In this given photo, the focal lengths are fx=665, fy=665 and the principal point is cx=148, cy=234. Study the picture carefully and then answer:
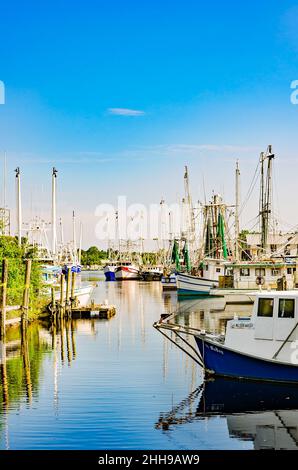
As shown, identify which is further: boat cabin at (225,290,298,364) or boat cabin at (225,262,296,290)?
boat cabin at (225,262,296,290)

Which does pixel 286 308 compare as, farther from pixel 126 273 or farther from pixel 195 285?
pixel 126 273

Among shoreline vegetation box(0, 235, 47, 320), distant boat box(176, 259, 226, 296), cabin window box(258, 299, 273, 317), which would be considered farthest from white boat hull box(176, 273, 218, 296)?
cabin window box(258, 299, 273, 317)

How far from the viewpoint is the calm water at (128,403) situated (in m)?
20.8

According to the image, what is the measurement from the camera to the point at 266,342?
26.9m

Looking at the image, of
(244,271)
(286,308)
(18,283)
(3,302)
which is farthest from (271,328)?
(244,271)

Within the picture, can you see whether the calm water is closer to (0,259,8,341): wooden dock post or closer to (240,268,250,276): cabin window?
(0,259,8,341): wooden dock post

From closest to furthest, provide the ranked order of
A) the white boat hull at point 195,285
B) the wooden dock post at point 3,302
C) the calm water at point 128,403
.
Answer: the calm water at point 128,403, the wooden dock post at point 3,302, the white boat hull at point 195,285

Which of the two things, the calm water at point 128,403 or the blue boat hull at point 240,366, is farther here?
the blue boat hull at point 240,366

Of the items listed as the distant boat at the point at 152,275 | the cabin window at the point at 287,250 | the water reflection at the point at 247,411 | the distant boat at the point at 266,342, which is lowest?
the distant boat at the point at 152,275

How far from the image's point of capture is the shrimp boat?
26.5 meters

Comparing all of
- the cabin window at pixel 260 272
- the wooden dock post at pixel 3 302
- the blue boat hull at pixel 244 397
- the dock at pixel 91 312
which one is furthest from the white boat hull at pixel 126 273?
the blue boat hull at pixel 244 397

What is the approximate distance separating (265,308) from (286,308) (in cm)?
85

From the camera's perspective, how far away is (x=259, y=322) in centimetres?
2698

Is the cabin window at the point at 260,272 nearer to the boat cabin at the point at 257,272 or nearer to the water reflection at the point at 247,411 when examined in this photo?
the boat cabin at the point at 257,272
